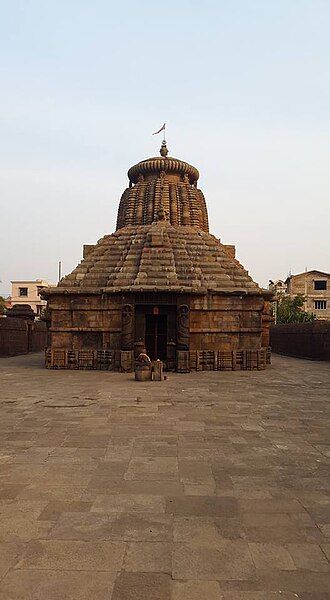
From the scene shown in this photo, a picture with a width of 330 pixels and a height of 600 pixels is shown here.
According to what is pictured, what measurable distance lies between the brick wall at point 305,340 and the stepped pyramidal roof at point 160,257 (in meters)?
6.61

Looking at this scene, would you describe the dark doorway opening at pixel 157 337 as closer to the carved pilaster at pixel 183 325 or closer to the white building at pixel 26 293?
the carved pilaster at pixel 183 325

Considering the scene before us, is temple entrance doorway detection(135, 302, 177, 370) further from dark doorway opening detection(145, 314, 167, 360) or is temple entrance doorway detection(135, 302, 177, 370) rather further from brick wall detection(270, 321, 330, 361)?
brick wall detection(270, 321, 330, 361)

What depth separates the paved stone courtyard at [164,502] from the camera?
126 inches

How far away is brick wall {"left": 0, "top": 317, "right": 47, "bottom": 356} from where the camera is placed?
943 inches

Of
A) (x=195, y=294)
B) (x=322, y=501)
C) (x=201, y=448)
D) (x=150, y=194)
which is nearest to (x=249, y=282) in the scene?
(x=195, y=294)

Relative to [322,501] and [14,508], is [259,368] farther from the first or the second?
[14,508]

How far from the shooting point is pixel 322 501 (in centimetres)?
467

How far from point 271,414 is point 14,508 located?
5.94m

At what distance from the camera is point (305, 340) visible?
80.7 feet

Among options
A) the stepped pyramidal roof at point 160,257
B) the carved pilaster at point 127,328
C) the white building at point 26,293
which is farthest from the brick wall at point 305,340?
the white building at point 26,293

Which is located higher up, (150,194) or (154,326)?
(150,194)

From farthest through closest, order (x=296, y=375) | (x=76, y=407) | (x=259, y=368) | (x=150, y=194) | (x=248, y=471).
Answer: (x=150, y=194) → (x=259, y=368) → (x=296, y=375) → (x=76, y=407) → (x=248, y=471)

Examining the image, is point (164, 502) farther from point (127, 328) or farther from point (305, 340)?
Answer: point (305, 340)

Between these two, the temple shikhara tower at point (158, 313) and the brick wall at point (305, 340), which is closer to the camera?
the temple shikhara tower at point (158, 313)
